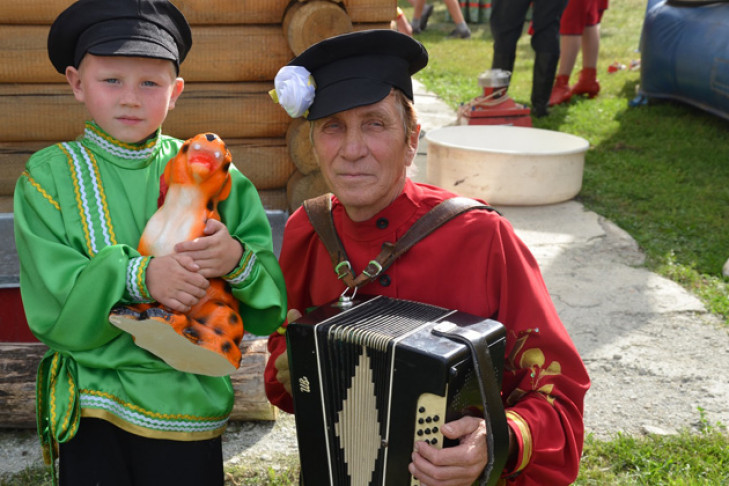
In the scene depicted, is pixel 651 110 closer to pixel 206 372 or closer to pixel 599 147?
pixel 599 147

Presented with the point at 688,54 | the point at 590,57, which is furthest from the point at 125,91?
the point at 590,57

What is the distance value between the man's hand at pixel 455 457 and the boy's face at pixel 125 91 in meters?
1.05

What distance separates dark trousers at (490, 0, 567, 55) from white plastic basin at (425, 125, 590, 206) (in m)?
1.87

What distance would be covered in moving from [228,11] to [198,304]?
2.47 metres

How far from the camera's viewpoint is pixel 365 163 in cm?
198

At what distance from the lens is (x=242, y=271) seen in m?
1.97

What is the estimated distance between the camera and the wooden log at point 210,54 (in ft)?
12.9

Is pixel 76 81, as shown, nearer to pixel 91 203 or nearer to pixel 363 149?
pixel 91 203

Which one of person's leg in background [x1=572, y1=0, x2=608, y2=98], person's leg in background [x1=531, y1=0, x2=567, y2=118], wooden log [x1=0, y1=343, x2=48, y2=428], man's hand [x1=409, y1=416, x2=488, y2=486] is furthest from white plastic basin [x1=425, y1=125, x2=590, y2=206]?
man's hand [x1=409, y1=416, x2=488, y2=486]

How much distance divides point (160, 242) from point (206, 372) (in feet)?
1.14

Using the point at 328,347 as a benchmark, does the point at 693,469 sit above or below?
below

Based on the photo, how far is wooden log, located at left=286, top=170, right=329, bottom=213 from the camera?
4.21m

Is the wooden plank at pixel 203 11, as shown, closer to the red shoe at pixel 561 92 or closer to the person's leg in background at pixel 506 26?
the person's leg in background at pixel 506 26

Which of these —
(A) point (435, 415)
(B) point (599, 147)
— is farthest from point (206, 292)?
(B) point (599, 147)
